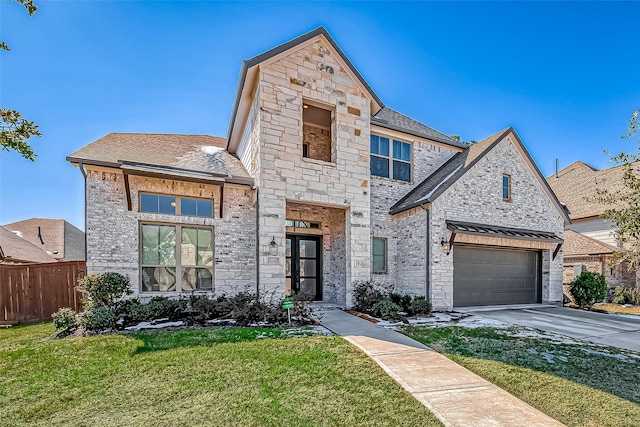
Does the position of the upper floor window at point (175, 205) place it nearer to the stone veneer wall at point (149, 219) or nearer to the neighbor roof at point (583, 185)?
the stone veneer wall at point (149, 219)

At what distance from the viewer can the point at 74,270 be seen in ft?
30.2

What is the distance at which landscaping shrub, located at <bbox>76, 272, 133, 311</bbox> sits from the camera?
7211mm

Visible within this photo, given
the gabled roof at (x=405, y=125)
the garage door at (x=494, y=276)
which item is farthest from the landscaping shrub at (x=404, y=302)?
the gabled roof at (x=405, y=125)

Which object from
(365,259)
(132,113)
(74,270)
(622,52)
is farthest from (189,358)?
(622,52)

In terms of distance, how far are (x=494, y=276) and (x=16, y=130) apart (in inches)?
521

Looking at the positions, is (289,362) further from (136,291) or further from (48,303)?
(48,303)

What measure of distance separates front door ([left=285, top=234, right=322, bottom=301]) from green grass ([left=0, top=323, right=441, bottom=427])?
16.0 ft

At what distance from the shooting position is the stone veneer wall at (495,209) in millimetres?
9898

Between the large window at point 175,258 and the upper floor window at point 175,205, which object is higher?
the upper floor window at point 175,205

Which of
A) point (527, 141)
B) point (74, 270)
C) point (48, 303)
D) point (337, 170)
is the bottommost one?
point (48, 303)

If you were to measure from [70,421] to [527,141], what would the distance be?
1496 centimetres

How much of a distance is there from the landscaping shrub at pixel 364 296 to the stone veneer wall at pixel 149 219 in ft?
10.2

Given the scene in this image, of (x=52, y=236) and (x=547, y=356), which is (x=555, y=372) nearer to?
(x=547, y=356)

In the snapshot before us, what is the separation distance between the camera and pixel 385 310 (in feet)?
27.1
